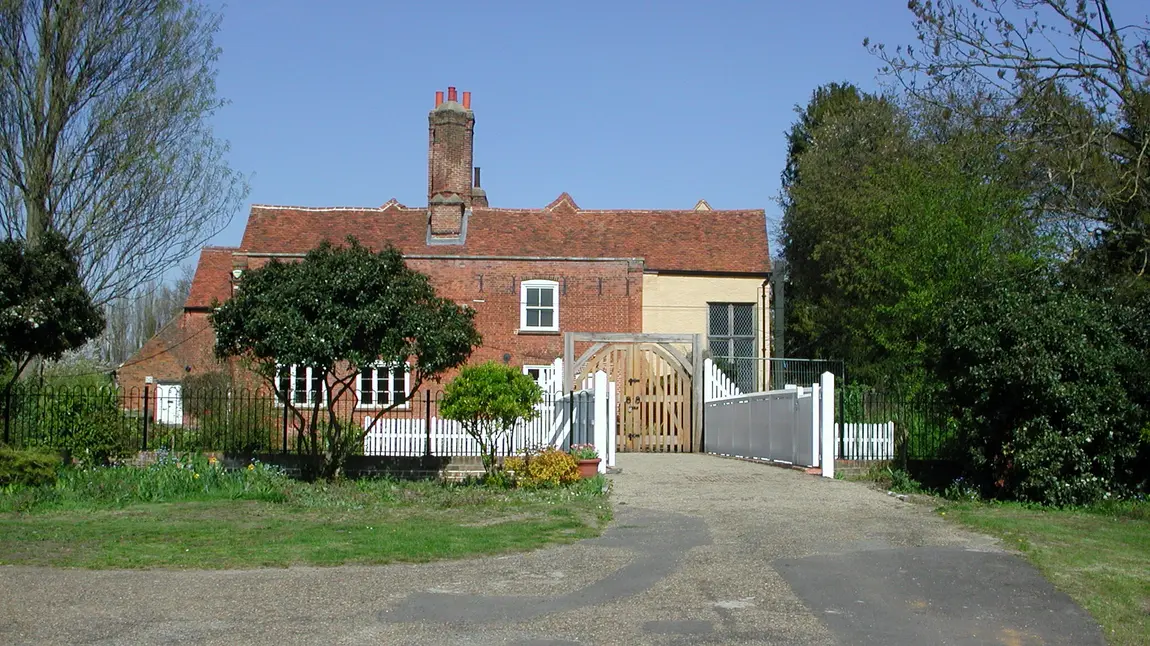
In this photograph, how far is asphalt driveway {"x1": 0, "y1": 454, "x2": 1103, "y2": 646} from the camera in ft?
25.7

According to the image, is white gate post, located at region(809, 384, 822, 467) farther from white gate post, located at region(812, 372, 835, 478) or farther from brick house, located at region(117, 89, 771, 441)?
brick house, located at region(117, 89, 771, 441)

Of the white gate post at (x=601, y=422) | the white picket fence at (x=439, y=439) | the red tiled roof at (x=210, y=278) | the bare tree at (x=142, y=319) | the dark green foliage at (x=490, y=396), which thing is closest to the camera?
the dark green foliage at (x=490, y=396)

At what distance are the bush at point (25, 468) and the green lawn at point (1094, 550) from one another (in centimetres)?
1216

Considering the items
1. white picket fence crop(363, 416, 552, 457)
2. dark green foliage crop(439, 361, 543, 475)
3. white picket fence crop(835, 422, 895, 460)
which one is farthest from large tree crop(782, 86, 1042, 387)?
white picket fence crop(363, 416, 552, 457)

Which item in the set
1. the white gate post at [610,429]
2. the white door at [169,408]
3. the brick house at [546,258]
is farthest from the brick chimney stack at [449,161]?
the white gate post at [610,429]

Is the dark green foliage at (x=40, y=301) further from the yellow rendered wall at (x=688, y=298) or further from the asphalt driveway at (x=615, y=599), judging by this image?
the yellow rendered wall at (x=688, y=298)

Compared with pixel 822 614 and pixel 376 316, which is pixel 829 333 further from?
pixel 822 614

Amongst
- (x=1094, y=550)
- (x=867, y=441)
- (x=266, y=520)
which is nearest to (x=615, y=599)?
(x=1094, y=550)

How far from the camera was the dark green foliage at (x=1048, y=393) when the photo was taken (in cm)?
1527

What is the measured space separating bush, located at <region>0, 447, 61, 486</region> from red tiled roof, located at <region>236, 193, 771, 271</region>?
16619 mm

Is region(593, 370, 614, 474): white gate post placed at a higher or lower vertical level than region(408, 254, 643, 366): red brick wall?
lower

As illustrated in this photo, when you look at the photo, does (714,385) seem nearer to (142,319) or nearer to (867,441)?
(867,441)

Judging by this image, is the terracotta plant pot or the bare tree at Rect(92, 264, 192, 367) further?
the bare tree at Rect(92, 264, 192, 367)

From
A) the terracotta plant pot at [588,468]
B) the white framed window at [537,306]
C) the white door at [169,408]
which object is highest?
the white framed window at [537,306]
